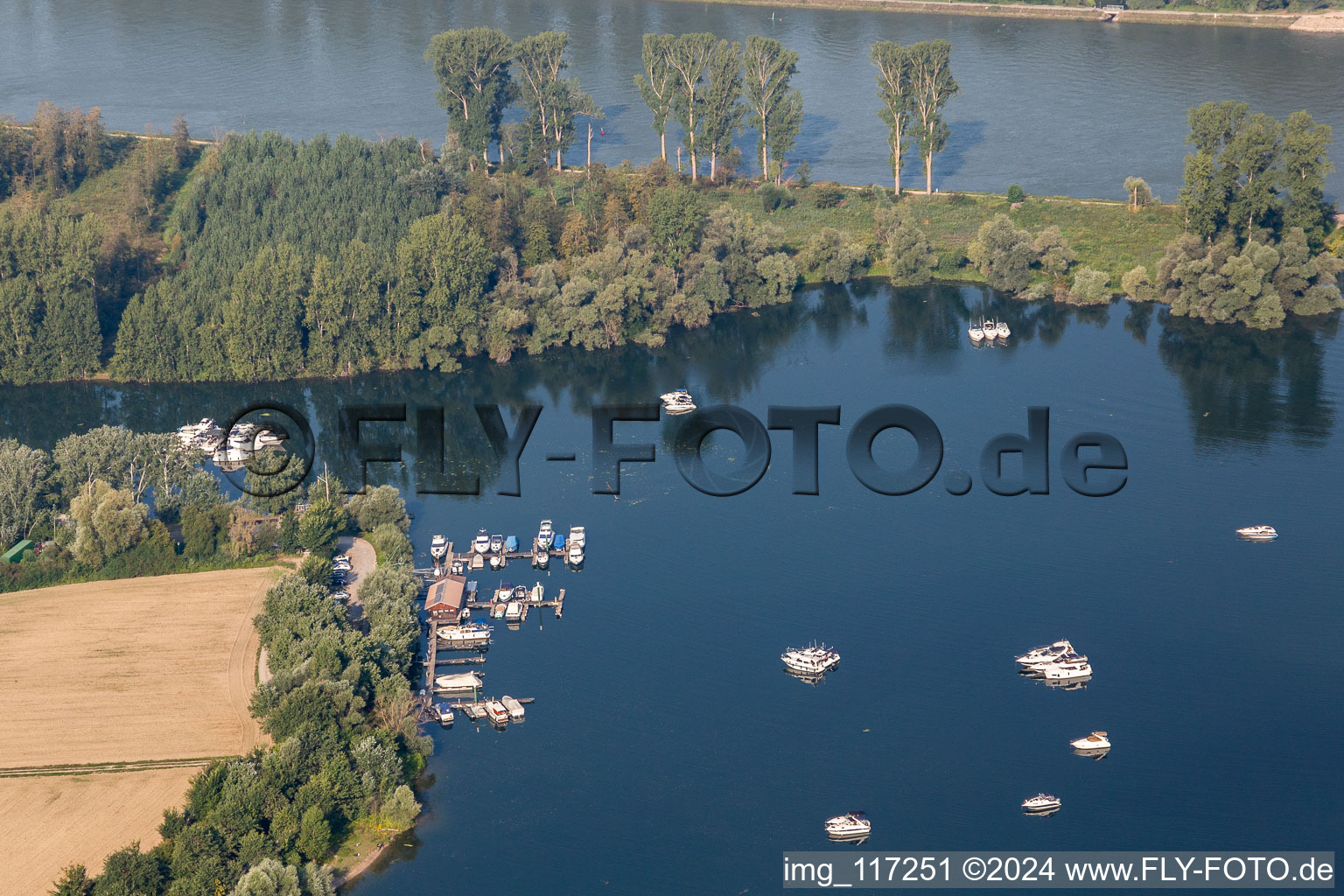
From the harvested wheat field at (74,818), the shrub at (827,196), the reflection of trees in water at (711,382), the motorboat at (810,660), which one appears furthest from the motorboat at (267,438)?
the shrub at (827,196)

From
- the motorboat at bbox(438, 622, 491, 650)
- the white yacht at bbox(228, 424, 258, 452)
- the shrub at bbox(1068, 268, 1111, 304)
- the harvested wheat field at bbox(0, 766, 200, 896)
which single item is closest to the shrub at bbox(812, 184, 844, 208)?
the shrub at bbox(1068, 268, 1111, 304)

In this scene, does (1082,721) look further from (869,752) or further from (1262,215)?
(1262,215)

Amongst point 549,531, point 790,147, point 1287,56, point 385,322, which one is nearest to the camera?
point 549,531

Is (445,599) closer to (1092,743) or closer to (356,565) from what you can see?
(356,565)

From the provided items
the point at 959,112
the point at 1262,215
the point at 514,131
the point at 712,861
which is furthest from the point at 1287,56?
the point at 712,861

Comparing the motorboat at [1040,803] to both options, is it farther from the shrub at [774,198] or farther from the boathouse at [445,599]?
the shrub at [774,198]

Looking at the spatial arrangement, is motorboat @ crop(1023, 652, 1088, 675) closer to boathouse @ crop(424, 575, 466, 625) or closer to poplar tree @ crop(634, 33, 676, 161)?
boathouse @ crop(424, 575, 466, 625)

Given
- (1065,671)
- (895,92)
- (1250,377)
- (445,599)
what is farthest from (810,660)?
(895,92)

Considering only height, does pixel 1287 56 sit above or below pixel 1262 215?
above
